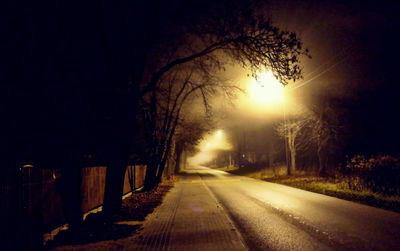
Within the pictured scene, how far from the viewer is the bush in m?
12.9

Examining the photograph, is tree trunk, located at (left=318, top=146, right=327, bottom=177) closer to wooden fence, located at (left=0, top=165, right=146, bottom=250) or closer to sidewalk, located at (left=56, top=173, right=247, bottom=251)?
sidewalk, located at (left=56, top=173, right=247, bottom=251)

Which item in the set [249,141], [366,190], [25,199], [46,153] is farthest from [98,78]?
[249,141]

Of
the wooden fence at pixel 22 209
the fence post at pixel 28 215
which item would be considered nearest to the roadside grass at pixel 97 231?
the wooden fence at pixel 22 209

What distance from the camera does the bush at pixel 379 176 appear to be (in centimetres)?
1287

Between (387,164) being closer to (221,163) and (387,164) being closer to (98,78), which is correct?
(98,78)

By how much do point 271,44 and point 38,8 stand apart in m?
5.83

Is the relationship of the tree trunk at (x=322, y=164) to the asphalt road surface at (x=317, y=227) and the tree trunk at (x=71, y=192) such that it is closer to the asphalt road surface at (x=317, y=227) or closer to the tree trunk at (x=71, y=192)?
the asphalt road surface at (x=317, y=227)

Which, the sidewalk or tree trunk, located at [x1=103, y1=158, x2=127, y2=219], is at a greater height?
tree trunk, located at [x1=103, y1=158, x2=127, y2=219]

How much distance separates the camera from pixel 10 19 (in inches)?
232

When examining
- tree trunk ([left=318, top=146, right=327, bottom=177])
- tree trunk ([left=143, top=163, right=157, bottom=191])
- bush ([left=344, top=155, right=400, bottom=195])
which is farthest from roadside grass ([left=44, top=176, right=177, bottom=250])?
tree trunk ([left=318, top=146, right=327, bottom=177])

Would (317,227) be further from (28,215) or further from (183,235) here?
(28,215)

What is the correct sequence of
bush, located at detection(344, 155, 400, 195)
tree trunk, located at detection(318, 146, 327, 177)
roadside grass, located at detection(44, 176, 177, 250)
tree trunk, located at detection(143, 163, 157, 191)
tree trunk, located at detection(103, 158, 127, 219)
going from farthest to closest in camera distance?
tree trunk, located at detection(318, 146, 327, 177) < tree trunk, located at detection(143, 163, 157, 191) < bush, located at detection(344, 155, 400, 195) < tree trunk, located at detection(103, 158, 127, 219) < roadside grass, located at detection(44, 176, 177, 250)

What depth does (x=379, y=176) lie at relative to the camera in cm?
1375

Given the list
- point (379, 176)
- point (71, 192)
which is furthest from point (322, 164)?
point (71, 192)
